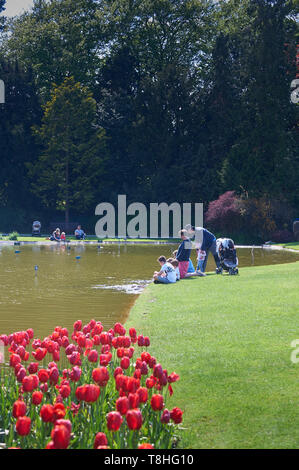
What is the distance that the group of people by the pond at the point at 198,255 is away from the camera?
63.4 feet

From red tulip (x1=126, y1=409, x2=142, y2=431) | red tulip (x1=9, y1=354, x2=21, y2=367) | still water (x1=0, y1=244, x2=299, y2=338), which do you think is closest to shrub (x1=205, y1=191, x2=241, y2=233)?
still water (x1=0, y1=244, x2=299, y2=338)

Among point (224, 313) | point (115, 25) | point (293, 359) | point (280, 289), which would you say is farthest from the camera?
point (115, 25)

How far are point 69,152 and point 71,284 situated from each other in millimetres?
38250

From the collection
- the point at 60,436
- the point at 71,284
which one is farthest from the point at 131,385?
the point at 71,284

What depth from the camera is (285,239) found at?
1686 inches

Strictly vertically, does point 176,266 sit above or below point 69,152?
below

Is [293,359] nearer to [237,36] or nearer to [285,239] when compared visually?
[285,239]

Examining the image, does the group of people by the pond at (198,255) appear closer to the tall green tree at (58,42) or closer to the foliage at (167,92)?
the foliage at (167,92)

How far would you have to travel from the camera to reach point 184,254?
65.4 feet

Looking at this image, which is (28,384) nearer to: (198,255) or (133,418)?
(133,418)

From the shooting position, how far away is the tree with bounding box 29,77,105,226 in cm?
5544

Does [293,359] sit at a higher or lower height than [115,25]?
lower

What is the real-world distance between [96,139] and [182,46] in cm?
1489

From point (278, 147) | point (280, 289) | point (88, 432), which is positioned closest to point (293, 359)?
point (88, 432)
